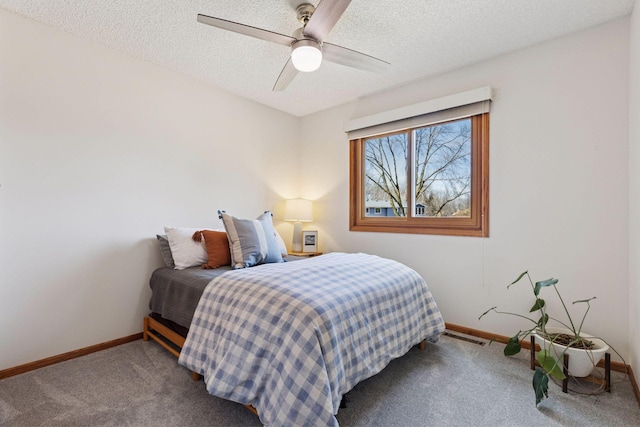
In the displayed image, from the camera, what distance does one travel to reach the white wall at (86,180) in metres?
2.03

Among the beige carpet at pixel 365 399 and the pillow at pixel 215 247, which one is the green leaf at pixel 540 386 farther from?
the pillow at pixel 215 247

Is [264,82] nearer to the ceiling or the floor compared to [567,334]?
nearer to the ceiling

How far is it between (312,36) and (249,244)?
1.52m

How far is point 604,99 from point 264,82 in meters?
2.70

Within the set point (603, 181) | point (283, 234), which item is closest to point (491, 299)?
point (603, 181)

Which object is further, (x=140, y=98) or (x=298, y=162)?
(x=298, y=162)

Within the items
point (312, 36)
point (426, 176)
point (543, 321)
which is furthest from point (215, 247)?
point (543, 321)

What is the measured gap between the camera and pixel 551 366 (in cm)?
174

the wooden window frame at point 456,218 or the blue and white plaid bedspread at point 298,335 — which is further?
the wooden window frame at point 456,218

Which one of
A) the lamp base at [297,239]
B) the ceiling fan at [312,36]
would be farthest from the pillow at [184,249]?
the ceiling fan at [312,36]

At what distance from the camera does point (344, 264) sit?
2.15 metres

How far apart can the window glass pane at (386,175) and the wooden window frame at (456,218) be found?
0.22ft

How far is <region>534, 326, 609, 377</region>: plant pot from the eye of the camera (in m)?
1.80

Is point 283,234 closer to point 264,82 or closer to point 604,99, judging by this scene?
point 264,82
